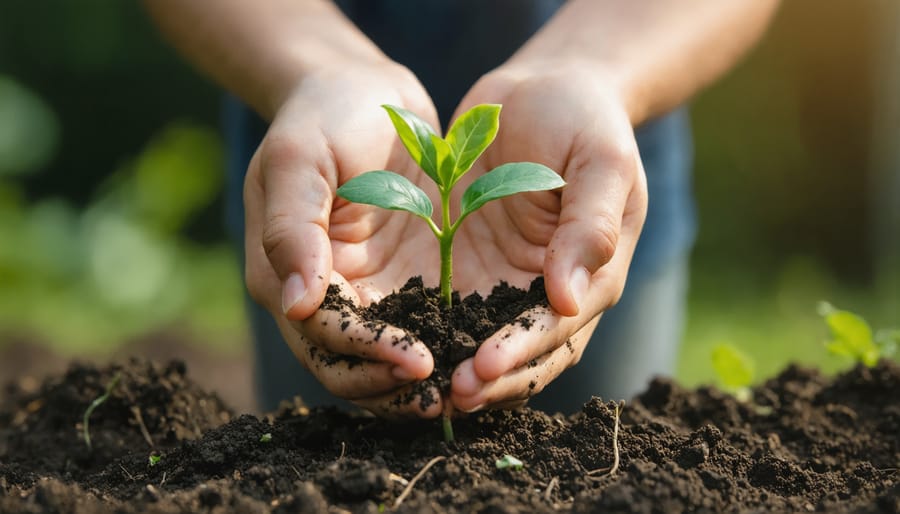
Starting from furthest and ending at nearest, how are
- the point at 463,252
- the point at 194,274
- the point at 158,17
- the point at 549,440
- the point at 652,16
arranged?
the point at 194,274
the point at 158,17
the point at 652,16
the point at 463,252
the point at 549,440

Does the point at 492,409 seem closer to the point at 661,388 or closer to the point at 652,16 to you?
the point at 661,388

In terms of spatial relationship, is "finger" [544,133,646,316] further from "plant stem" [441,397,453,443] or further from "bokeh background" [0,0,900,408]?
"bokeh background" [0,0,900,408]

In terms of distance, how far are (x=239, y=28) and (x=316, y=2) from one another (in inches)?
9.4

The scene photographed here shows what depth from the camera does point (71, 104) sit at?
236 inches

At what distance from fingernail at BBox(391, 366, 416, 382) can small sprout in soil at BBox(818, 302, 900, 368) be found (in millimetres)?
1182

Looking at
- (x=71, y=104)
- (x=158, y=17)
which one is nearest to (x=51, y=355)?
(x=71, y=104)

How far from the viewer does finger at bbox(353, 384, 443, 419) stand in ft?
5.00

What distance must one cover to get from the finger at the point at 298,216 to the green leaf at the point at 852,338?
1.28 meters

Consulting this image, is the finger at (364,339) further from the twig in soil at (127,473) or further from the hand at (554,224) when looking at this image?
the twig in soil at (127,473)

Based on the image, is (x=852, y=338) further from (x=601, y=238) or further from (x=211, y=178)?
(x=211, y=178)

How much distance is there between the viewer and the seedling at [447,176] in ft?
5.03

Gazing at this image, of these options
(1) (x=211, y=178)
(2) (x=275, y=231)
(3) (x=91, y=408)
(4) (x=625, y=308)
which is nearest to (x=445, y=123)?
(4) (x=625, y=308)

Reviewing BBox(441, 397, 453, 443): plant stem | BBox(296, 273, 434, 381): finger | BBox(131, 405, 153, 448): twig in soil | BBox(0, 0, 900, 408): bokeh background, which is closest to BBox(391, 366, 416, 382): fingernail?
BBox(296, 273, 434, 381): finger

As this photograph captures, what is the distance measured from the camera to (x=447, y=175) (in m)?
1.65
